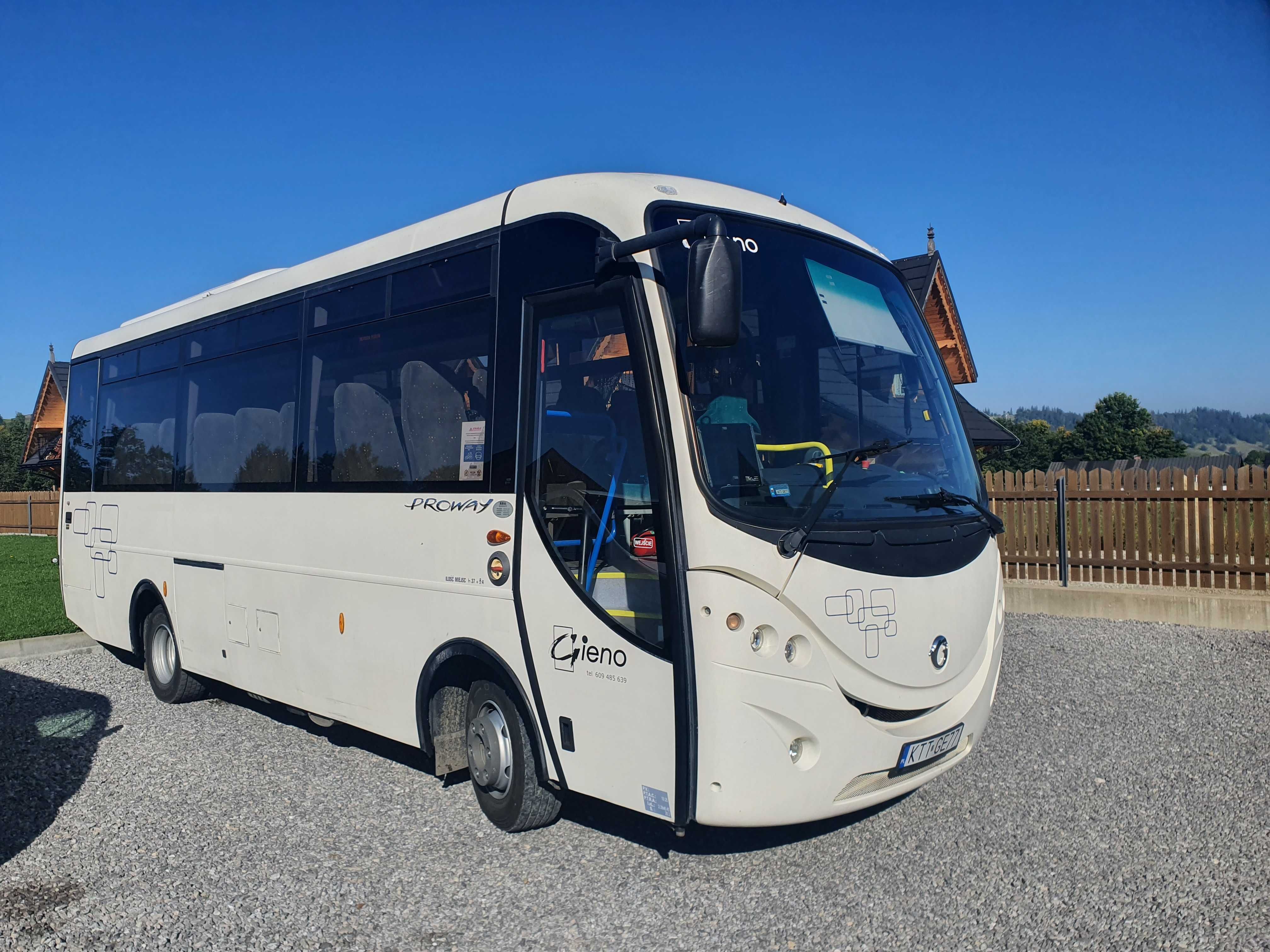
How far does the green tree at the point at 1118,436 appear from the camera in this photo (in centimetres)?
7962

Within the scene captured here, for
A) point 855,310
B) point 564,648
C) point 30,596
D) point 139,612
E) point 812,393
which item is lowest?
point 30,596

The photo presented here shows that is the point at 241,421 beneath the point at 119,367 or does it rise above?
beneath

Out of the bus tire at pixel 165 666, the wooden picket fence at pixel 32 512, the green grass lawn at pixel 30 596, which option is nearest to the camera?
the bus tire at pixel 165 666

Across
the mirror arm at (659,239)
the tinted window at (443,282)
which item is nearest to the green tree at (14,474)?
the tinted window at (443,282)

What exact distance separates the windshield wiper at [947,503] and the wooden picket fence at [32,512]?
3677 cm

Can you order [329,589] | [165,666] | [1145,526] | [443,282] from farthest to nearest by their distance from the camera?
1. [1145,526]
2. [165,666]
3. [329,589]
4. [443,282]

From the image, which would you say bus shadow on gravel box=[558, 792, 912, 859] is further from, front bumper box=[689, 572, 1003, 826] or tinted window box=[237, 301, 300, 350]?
tinted window box=[237, 301, 300, 350]

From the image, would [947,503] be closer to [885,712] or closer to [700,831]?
[885,712]

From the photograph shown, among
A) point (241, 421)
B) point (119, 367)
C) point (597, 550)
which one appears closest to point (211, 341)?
point (241, 421)

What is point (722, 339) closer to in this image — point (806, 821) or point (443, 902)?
point (806, 821)

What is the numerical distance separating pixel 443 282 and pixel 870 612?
9.81 feet

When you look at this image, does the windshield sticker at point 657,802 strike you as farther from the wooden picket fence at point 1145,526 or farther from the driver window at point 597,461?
the wooden picket fence at point 1145,526

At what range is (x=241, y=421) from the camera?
7164 mm

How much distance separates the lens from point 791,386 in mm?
4355
